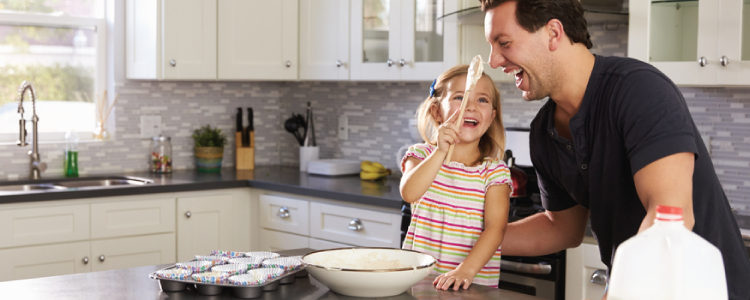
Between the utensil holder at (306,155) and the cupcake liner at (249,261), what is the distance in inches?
98.1

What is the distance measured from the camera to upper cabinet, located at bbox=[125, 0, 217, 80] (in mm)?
3506

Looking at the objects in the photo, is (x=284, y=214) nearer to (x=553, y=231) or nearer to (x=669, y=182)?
(x=553, y=231)

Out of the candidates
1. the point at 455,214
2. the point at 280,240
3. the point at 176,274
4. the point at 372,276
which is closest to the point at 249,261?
the point at 176,274

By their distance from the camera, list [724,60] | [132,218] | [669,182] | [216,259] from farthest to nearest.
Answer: [132,218]
[724,60]
[216,259]
[669,182]

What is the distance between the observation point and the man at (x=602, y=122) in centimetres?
127

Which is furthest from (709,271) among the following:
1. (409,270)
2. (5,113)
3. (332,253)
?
(5,113)

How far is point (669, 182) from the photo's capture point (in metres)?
1.18

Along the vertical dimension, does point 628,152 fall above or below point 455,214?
above

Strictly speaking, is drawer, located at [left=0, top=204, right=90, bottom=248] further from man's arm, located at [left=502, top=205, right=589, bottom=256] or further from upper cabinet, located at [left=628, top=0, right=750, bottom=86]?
upper cabinet, located at [left=628, top=0, right=750, bottom=86]

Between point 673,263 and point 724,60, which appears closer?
point 673,263

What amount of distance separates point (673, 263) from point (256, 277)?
79 cm

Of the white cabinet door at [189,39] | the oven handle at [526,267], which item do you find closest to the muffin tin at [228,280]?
the oven handle at [526,267]

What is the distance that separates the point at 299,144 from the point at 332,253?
271 cm

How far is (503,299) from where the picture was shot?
1372 millimetres
